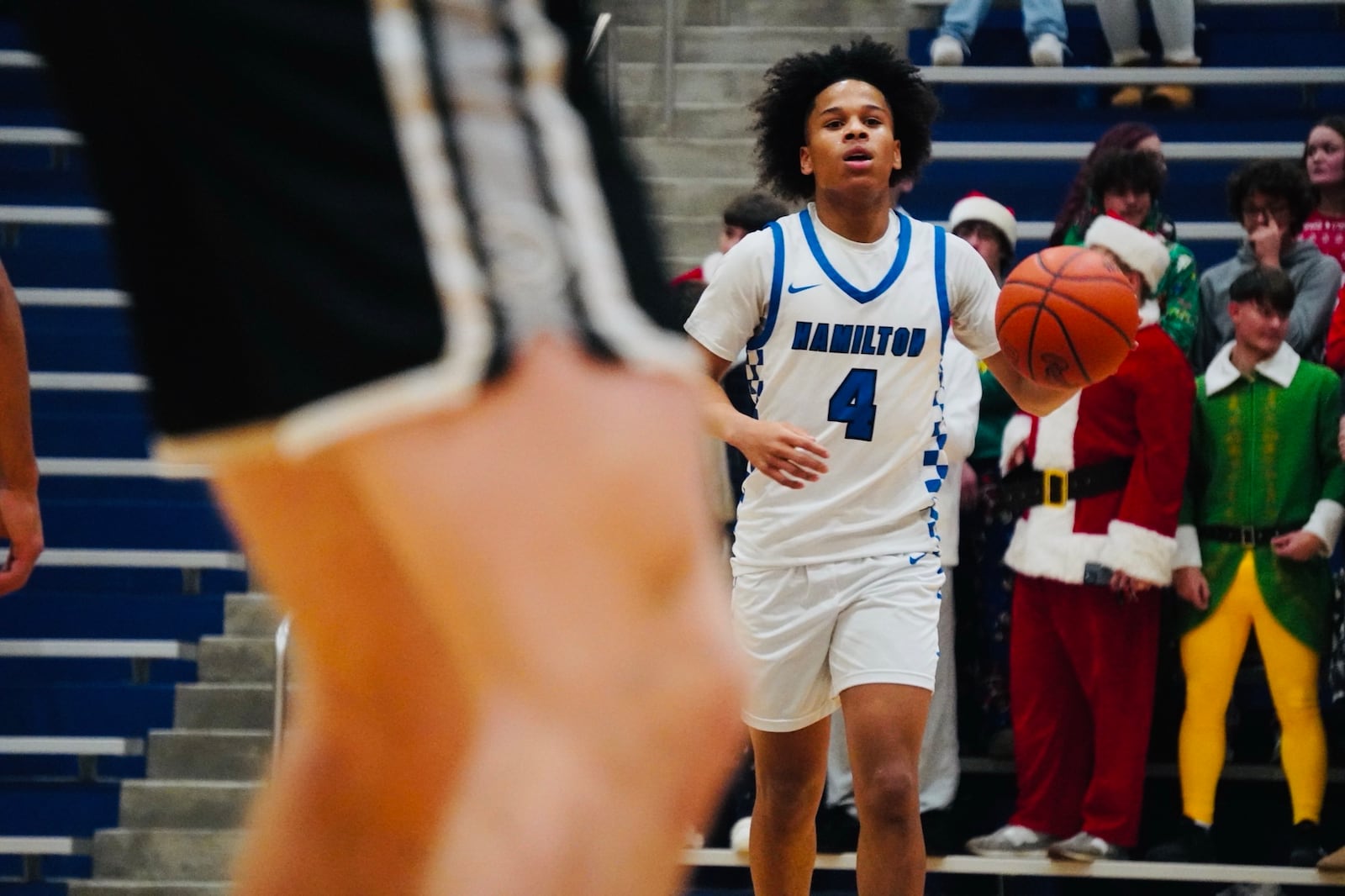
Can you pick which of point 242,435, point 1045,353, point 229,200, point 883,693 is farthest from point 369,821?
point 1045,353

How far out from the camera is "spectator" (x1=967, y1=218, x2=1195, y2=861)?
614cm

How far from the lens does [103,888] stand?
6.42m

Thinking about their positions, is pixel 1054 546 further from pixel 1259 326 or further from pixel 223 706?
pixel 223 706

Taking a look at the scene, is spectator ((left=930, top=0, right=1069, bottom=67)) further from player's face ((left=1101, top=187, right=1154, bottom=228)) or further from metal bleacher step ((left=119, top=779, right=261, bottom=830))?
metal bleacher step ((left=119, top=779, right=261, bottom=830))

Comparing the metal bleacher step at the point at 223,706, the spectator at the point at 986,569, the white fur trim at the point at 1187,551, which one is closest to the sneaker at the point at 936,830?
the spectator at the point at 986,569

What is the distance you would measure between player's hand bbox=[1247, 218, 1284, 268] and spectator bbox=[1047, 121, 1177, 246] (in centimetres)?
38

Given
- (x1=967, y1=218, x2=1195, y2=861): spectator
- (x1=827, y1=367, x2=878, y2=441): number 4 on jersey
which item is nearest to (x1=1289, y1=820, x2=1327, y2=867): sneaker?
(x1=967, y1=218, x2=1195, y2=861): spectator

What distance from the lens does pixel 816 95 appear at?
16.8ft

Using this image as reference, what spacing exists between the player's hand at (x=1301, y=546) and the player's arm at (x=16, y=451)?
14.5 ft

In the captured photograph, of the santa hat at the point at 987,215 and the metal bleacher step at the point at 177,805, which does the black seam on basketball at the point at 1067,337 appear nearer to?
the santa hat at the point at 987,215

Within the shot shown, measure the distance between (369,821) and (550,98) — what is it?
2.26 feet

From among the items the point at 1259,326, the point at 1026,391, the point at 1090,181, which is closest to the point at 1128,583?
the point at 1259,326

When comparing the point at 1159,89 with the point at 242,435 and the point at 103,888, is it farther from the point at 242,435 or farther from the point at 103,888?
the point at 242,435

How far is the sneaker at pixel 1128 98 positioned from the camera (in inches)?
339
